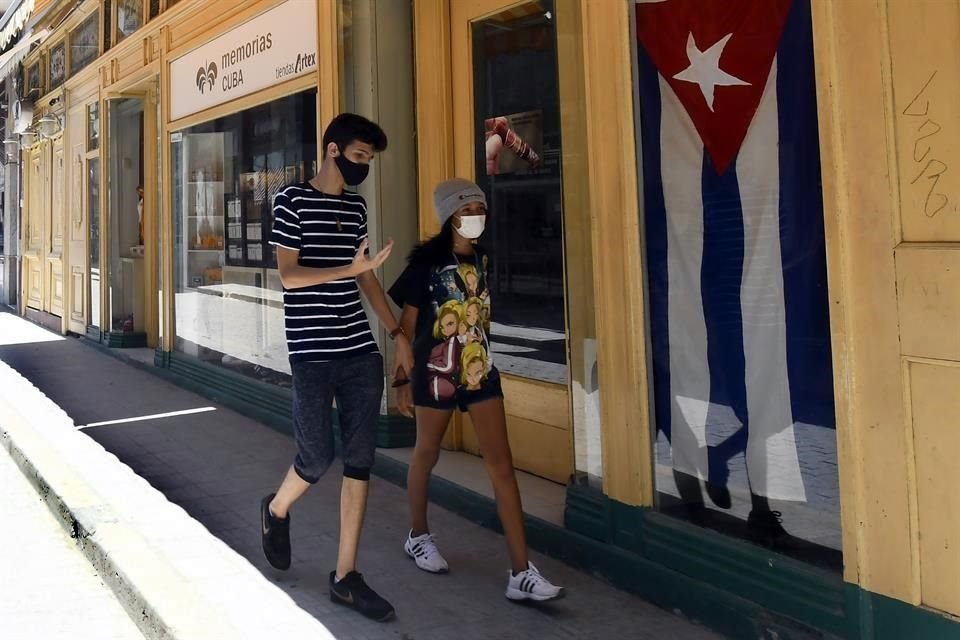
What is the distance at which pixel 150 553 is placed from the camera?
169 inches

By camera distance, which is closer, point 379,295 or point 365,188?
point 379,295

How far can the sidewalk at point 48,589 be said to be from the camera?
12.5 feet

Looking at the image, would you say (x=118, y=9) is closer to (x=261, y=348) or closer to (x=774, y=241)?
(x=261, y=348)

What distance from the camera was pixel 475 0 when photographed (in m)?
5.52

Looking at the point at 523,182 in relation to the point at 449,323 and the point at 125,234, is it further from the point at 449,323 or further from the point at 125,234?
the point at 125,234

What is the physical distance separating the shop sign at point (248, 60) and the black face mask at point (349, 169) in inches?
134

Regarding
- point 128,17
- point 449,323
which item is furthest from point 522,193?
point 128,17

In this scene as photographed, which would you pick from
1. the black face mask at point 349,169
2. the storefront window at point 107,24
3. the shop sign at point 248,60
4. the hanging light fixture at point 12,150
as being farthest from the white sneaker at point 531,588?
Result: the hanging light fixture at point 12,150

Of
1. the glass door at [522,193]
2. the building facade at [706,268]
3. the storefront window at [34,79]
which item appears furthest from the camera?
the storefront window at [34,79]

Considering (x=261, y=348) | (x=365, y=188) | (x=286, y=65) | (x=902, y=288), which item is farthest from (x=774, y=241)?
(x=261, y=348)

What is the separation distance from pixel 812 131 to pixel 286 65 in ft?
16.7

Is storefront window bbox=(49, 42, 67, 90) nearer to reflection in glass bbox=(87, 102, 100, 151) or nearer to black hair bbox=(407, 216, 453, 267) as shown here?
reflection in glass bbox=(87, 102, 100, 151)

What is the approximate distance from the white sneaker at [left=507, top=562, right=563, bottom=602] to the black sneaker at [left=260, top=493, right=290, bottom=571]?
1.01m

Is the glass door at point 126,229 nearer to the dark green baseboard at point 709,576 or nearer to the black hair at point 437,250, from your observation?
the dark green baseboard at point 709,576
